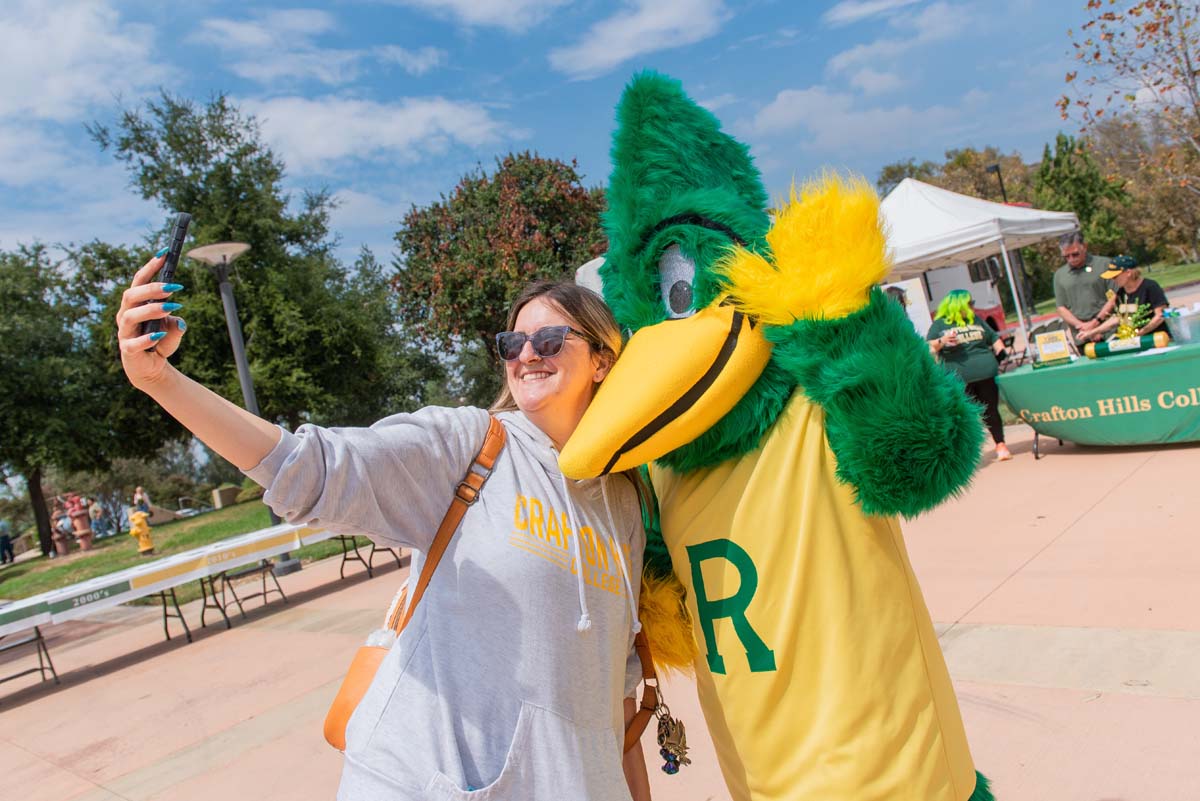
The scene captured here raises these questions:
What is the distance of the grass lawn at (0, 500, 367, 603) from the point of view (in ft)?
42.9

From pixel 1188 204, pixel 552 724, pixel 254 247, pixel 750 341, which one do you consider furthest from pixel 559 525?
pixel 1188 204

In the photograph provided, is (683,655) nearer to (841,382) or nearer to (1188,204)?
(841,382)

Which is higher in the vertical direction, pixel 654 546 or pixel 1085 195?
pixel 1085 195

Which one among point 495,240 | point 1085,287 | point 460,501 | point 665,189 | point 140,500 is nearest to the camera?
point 460,501

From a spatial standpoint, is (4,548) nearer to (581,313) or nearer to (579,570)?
(581,313)

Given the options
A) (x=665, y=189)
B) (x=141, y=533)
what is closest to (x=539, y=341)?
(x=665, y=189)

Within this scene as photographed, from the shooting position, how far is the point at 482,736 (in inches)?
54.9

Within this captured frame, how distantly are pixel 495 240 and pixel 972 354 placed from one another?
12.8 meters

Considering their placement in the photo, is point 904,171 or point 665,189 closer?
point 665,189

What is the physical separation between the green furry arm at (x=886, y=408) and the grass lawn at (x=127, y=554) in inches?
418

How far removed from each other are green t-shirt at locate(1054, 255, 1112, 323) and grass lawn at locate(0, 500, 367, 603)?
30.8ft

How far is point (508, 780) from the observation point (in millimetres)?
1375

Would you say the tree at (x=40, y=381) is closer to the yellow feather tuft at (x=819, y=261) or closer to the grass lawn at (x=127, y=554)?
the grass lawn at (x=127, y=554)

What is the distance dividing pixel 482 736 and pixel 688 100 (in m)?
1.39
